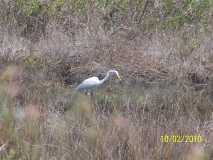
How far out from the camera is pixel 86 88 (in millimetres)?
5430

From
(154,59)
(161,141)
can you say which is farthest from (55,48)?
(161,141)

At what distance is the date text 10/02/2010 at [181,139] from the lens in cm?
345

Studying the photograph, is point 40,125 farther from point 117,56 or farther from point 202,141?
point 117,56

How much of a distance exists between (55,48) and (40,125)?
2.86m

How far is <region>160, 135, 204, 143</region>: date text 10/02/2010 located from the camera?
136 inches

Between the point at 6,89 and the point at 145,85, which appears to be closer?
the point at 6,89

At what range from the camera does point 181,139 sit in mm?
3498

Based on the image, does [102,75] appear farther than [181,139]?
Yes
